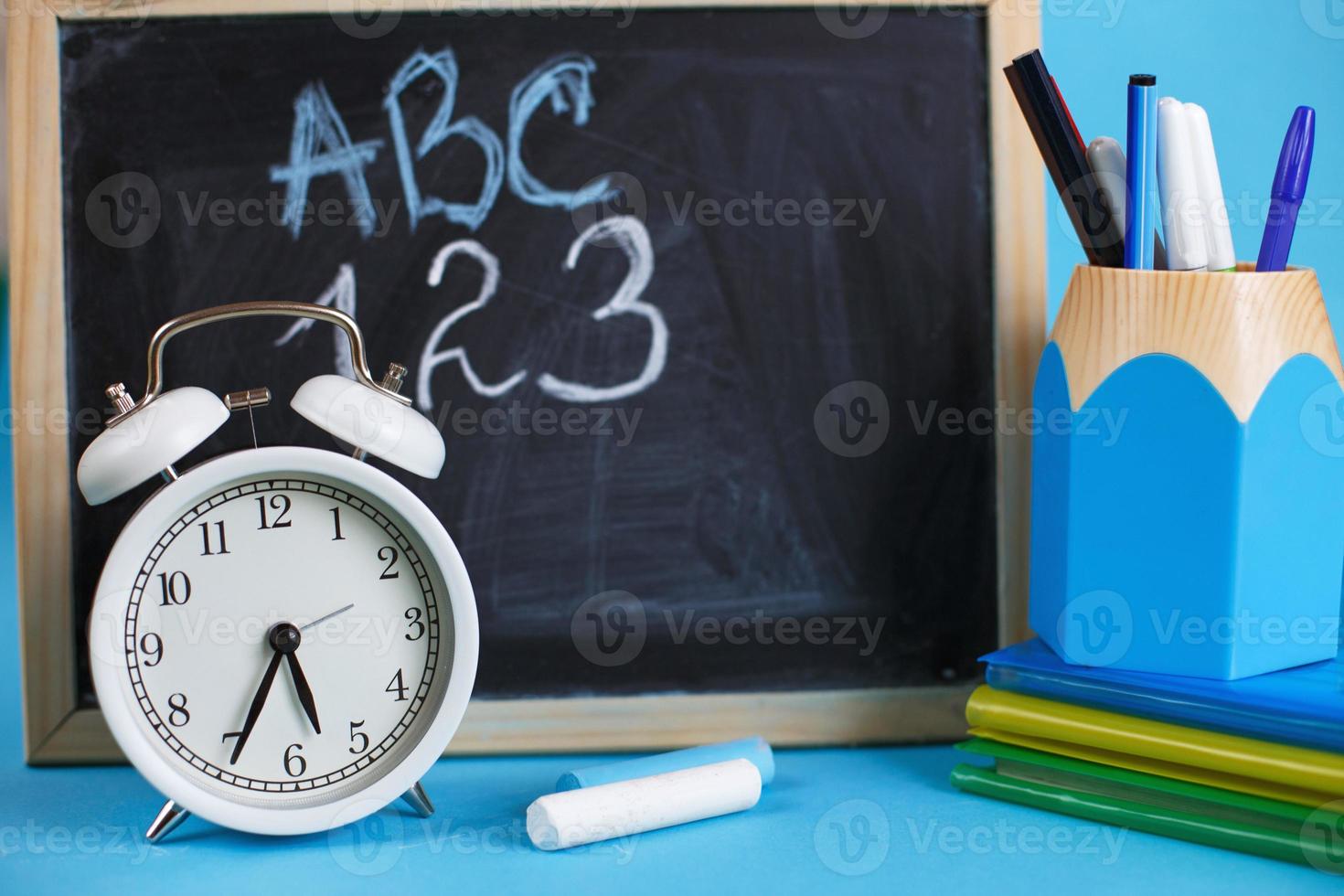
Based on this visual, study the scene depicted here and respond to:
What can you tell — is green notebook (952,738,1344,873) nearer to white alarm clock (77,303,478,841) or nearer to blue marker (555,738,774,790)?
blue marker (555,738,774,790)

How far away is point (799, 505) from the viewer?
978 millimetres

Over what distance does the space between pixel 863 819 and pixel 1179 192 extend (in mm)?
445

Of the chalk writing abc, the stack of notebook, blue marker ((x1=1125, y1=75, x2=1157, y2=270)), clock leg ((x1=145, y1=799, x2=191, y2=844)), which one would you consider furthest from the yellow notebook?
clock leg ((x1=145, y1=799, x2=191, y2=844))

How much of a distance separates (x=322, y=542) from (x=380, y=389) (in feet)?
→ 0.35

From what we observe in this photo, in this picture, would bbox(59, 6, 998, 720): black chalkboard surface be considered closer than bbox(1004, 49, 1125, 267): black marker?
No

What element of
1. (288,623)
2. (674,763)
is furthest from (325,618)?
(674,763)

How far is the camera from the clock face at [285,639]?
0.81 m

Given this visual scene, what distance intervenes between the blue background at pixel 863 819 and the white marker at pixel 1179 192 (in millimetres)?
192

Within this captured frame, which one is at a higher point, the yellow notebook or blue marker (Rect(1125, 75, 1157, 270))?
blue marker (Rect(1125, 75, 1157, 270))

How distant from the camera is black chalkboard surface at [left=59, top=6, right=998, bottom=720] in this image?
949mm

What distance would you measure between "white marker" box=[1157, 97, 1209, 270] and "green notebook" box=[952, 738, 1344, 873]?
1.07 feet

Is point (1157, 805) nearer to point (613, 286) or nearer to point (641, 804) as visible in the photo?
point (641, 804)

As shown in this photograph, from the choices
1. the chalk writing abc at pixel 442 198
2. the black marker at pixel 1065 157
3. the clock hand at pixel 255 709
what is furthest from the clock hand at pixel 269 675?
the black marker at pixel 1065 157

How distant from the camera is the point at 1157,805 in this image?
82 cm
